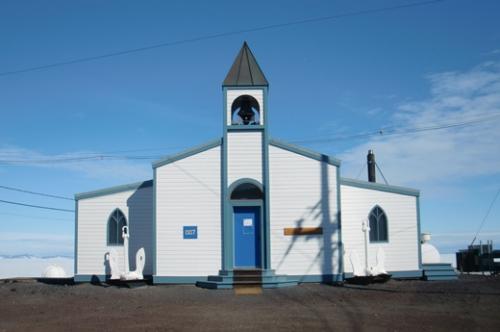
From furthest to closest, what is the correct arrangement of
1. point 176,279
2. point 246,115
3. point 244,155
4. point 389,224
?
1. point 389,224
2. point 246,115
3. point 244,155
4. point 176,279

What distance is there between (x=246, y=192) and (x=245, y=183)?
36cm

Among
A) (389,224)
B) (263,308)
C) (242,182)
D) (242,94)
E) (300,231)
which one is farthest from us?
(389,224)

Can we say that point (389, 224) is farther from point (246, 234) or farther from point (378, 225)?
point (246, 234)

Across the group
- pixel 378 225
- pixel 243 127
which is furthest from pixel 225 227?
pixel 378 225

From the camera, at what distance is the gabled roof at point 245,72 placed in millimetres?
20672

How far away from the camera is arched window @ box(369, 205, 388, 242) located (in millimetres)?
21297

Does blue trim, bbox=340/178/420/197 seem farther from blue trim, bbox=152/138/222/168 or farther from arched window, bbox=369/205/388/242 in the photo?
blue trim, bbox=152/138/222/168

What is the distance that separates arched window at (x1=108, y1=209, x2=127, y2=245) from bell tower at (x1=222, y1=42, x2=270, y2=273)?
446cm

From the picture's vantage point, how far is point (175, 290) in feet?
59.8

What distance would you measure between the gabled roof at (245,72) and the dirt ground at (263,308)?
284 inches

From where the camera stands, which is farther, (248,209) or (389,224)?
(389,224)

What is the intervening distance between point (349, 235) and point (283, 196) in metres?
3.09

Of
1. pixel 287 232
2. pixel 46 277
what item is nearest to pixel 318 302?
pixel 287 232

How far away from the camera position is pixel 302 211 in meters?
19.9
